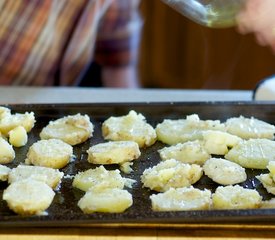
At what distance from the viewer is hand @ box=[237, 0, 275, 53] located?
131 cm

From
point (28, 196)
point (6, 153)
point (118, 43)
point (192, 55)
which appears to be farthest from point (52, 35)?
point (192, 55)

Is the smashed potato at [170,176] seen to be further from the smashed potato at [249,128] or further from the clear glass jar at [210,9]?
the clear glass jar at [210,9]

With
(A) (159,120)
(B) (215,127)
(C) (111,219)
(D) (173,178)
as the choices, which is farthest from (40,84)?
(C) (111,219)

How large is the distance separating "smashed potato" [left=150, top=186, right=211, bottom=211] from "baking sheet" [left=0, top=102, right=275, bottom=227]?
3cm

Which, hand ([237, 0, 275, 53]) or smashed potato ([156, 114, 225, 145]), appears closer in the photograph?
hand ([237, 0, 275, 53])

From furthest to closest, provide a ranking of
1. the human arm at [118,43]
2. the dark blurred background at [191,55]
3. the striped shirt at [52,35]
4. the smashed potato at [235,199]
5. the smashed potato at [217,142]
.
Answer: the dark blurred background at [191,55] → the human arm at [118,43] → the striped shirt at [52,35] → the smashed potato at [217,142] → the smashed potato at [235,199]

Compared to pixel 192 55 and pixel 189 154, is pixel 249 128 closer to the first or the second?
pixel 189 154

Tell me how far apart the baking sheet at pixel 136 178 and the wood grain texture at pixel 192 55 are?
4.97 ft

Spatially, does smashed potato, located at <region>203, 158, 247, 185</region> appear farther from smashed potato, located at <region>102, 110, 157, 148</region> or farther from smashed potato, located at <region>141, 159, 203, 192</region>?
smashed potato, located at <region>102, 110, 157, 148</region>

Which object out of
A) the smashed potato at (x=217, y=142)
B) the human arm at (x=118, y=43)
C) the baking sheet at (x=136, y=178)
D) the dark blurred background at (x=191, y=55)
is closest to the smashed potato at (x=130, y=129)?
the baking sheet at (x=136, y=178)

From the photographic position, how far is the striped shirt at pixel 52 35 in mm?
1854

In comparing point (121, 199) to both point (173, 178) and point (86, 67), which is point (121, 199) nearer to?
point (173, 178)

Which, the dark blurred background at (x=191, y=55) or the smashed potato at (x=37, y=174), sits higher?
the smashed potato at (x=37, y=174)

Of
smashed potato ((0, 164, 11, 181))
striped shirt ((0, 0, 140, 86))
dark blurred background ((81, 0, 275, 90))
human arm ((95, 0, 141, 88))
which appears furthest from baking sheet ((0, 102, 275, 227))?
dark blurred background ((81, 0, 275, 90))
